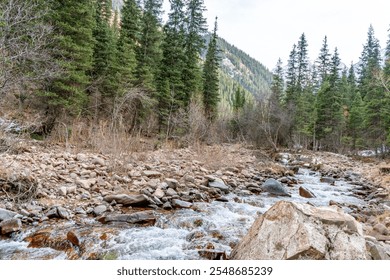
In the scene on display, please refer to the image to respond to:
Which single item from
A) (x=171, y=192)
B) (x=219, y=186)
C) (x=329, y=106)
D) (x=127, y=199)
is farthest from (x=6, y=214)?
(x=329, y=106)

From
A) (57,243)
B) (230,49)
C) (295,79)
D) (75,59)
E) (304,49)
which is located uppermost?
(230,49)

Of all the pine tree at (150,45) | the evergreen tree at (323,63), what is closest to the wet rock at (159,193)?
the pine tree at (150,45)

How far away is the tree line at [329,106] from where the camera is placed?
82.5ft

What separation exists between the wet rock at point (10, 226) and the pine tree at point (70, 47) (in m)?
8.97

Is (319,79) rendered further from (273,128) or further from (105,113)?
(105,113)

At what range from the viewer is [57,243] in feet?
13.3

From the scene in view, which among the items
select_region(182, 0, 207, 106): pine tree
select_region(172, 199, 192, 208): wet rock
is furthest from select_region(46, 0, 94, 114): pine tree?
select_region(182, 0, 207, 106): pine tree

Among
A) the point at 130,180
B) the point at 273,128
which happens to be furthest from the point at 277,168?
the point at 273,128

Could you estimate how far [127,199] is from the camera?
6.04 m

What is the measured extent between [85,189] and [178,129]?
1350 centimetres

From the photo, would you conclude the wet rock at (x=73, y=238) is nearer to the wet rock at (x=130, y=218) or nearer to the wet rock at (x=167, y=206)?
the wet rock at (x=130, y=218)

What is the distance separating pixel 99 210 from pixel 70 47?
10.4 meters

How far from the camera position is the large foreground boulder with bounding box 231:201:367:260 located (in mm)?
2957

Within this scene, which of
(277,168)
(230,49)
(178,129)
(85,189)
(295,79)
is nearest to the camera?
(85,189)
